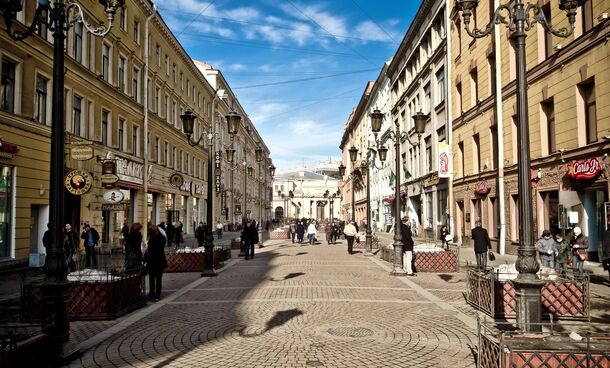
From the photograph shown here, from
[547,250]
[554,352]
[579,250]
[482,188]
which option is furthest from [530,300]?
[482,188]

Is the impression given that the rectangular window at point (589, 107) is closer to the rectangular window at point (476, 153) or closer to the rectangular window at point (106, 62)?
the rectangular window at point (476, 153)

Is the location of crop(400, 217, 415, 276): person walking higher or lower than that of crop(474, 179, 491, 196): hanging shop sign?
lower

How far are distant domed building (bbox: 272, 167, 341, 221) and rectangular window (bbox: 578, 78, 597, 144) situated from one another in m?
86.5

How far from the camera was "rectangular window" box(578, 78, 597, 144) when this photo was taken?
52.8ft

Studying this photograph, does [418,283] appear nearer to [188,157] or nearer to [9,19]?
[9,19]

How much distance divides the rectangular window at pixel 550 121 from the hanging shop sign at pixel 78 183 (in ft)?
57.4

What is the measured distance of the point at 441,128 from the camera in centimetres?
3269

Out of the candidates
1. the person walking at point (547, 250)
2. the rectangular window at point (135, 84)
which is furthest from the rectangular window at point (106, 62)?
the person walking at point (547, 250)

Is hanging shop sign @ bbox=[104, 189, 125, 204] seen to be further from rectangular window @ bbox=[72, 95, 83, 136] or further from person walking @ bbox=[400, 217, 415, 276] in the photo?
A: person walking @ bbox=[400, 217, 415, 276]

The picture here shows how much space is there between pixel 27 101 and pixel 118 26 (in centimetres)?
1079

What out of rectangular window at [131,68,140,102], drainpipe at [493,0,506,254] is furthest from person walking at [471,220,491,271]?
rectangular window at [131,68,140,102]

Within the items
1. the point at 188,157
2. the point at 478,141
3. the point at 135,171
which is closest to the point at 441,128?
the point at 478,141

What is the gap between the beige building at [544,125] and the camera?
15.7m

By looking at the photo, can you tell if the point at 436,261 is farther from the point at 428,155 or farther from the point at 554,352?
the point at 428,155
